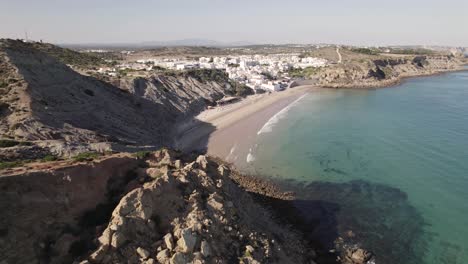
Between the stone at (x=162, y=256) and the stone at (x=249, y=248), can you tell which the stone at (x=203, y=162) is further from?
the stone at (x=162, y=256)

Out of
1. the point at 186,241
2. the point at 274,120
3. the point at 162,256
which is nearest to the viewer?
the point at 162,256

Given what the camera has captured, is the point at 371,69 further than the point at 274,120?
Yes

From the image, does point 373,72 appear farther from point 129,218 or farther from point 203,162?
point 129,218

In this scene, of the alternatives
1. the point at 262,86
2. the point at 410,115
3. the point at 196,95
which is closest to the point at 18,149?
the point at 196,95

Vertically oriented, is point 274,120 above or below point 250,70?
below

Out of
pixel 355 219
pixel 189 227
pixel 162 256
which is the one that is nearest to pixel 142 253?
pixel 162 256

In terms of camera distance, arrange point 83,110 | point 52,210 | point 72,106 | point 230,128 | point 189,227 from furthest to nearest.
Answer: point 230,128
point 83,110
point 72,106
point 189,227
point 52,210

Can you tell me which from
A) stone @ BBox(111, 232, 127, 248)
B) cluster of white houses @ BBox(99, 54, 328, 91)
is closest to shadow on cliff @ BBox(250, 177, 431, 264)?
stone @ BBox(111, 232, 127, 248)
